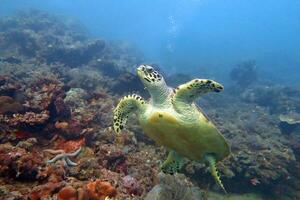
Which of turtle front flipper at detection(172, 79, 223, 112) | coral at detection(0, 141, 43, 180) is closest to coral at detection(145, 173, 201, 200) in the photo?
→ turtle front flipper at detection(172, 79, 223, 112)

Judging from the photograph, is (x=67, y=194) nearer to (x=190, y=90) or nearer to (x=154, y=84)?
(x=154, y=84)

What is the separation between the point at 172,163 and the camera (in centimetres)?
551

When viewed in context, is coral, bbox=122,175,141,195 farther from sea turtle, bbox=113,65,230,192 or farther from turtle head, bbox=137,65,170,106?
turtle head, bbox=137,65,170,106

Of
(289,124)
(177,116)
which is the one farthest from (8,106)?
(289,124)

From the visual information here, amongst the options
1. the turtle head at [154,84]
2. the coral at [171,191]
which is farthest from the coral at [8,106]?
the coral at [171,191]

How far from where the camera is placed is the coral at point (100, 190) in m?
4.43

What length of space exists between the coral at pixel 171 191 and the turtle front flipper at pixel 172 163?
0.52ft

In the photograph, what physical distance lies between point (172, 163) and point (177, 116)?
1.19 meters

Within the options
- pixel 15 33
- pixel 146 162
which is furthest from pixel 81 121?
pixel 15 33

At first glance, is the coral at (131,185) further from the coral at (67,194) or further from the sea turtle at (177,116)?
the coral at (67,194)

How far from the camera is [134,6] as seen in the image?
124375 millimetres

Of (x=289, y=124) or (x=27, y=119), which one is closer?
(x=27, y=119)

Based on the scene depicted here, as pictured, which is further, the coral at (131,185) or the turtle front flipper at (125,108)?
the turtle front flipper at (125,108)

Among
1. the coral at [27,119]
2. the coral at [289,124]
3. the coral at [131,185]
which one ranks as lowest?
the coral at [131,185]
